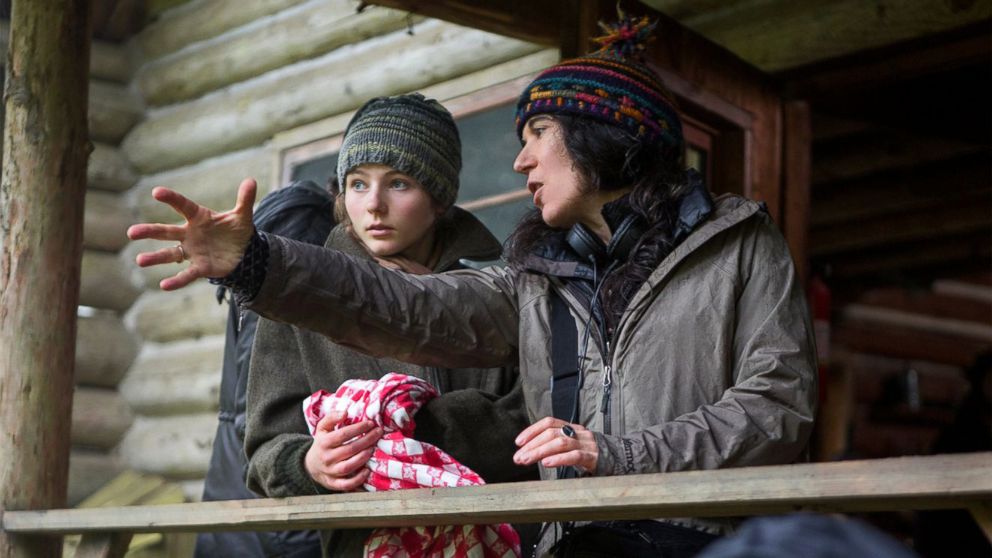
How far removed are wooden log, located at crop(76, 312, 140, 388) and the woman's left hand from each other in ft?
17.9

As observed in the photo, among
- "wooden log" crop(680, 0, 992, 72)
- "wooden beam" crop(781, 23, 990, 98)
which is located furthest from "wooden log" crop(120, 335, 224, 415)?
A: "wooden beam" crop(781, 23, 990, 98)

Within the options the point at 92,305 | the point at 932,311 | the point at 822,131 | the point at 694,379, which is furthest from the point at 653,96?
the point at 932,311

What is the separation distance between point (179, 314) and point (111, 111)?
1362mm

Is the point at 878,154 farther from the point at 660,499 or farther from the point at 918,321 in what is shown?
the point at 660,499

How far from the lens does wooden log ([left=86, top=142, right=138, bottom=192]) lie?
7867 mm

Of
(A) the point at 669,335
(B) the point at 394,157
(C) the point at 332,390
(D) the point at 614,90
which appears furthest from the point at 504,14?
(A) the point at 669,335

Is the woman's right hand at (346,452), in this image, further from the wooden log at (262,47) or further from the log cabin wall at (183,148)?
the wooden log at (262,47)

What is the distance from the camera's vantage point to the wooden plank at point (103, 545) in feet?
12.8

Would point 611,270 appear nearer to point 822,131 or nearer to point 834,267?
point 822,131

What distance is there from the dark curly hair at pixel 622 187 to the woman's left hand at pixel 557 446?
0.41 m

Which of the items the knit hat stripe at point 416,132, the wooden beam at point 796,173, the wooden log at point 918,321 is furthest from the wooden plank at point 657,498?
the wooden log at point 918,321

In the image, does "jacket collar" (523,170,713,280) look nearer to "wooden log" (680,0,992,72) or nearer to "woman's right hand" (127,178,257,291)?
"woman's right hand" (127,178,257,291)

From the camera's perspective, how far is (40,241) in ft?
14.5

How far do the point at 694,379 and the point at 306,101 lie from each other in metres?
4.03
